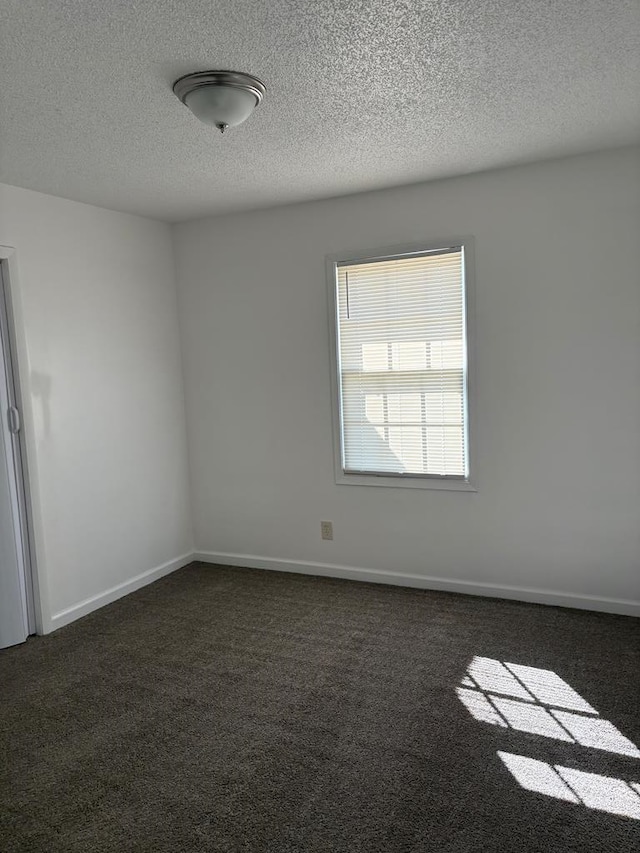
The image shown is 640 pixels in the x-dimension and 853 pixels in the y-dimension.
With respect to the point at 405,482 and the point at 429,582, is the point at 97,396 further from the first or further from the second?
the point at 429,582

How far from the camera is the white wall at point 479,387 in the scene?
11.0 feet

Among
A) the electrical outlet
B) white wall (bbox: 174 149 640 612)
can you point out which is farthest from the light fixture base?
the electrical outlet

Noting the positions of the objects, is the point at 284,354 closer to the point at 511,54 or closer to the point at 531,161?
the point at 531,161

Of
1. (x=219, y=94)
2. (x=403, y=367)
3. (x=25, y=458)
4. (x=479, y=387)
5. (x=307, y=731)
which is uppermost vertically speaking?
(x=219, y=94)

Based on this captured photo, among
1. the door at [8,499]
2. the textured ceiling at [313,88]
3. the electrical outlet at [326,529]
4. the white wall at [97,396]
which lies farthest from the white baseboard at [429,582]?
the textured ceiling at [313,88]

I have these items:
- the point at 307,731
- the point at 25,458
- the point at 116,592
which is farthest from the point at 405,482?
the point at 25,458

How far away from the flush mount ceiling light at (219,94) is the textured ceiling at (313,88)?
49 millimetres

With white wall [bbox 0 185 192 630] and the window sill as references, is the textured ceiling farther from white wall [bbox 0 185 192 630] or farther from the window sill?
the window sill

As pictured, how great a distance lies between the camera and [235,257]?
4363 mm

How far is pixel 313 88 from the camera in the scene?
7.57ft

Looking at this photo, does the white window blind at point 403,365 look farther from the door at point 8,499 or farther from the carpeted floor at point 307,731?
the door at point 8,499

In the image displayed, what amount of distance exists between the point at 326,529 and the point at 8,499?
77.8 inches

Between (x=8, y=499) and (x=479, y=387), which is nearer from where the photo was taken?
(x=8, y=499)

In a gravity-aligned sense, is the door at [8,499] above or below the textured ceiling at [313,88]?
below
